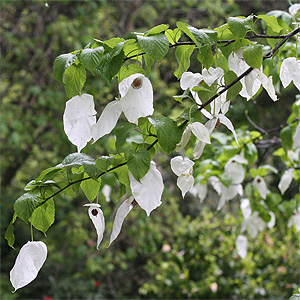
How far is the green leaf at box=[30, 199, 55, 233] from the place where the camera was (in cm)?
55

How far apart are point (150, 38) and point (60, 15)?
2.13 m

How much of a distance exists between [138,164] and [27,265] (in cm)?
19

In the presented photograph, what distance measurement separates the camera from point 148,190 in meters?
0.51

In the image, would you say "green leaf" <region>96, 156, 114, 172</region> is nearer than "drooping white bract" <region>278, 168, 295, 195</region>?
Yes

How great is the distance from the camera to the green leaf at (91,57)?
48 centimetres

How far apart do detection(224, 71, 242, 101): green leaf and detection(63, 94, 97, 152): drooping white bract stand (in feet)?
0.62

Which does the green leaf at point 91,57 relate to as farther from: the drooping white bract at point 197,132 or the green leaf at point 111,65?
the drooping white bract at point 197,132

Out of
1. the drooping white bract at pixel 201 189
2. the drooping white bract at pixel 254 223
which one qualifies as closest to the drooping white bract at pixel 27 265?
the drooping white bract at pixel 201 189

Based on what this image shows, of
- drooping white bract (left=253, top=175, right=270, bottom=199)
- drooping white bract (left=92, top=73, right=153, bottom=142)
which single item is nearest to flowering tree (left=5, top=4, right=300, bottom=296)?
drooping white bract (left=92, top=73, right=153, bottom=142)

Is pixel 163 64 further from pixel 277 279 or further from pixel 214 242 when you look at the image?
pixel 277 279

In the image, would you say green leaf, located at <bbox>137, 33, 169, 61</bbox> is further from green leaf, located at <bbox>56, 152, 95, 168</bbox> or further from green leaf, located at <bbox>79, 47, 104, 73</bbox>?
green leaf, located at <bbox>56, 152, 95, 168</bbox>

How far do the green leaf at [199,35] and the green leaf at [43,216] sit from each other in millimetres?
284

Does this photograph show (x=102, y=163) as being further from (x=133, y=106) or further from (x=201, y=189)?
(x=201, y=189)

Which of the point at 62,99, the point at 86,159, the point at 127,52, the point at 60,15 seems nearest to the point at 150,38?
the point at 127,52
